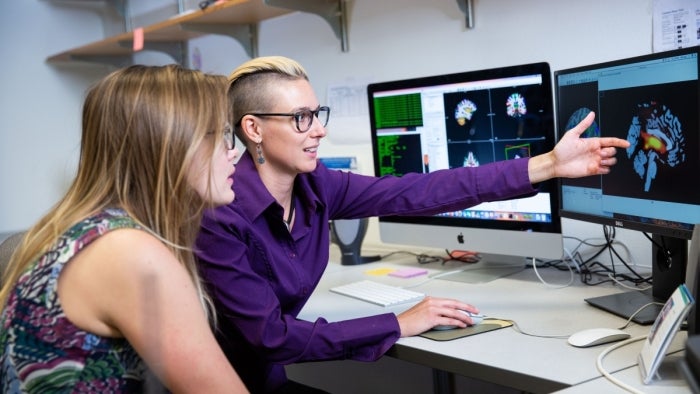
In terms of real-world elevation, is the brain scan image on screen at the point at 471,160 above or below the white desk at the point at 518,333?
above

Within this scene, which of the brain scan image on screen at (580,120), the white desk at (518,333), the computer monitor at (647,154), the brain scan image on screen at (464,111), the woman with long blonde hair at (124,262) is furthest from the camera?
the brain scan image on screen at (464,111)

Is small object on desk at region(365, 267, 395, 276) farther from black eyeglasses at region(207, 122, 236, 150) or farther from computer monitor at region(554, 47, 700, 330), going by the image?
black eyeglasses at region(207, 122, 236, 150)

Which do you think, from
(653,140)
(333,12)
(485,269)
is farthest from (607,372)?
(333,12)

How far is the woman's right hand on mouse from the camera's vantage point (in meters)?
1.44

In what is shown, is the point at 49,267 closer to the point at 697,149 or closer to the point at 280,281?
the point at 280,281

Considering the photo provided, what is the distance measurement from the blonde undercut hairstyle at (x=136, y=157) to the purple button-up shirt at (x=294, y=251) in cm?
26

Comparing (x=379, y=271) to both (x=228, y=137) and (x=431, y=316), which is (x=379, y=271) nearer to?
(x=431, y=316)

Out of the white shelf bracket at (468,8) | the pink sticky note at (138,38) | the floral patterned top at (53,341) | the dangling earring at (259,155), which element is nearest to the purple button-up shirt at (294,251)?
the dangling earring at (259,155)

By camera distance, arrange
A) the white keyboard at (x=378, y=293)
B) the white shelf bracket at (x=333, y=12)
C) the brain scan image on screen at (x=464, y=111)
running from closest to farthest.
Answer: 1. the white keyboard at (x=378, y=293)
2. the brain scan image on screen at (x=464, y=111)
3. the white shelf bracket at (x=333, y=12)

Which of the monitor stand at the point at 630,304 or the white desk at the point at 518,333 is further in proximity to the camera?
the monitor stand at the point at 630,304

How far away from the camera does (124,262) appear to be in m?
1.00

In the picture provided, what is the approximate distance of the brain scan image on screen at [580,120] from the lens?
1.57 meters

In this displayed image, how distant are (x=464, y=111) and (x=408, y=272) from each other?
1.53 feet

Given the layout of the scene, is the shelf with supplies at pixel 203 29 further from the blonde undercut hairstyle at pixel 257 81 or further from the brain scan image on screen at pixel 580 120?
the brain scan image on screen at pixel 580 120
